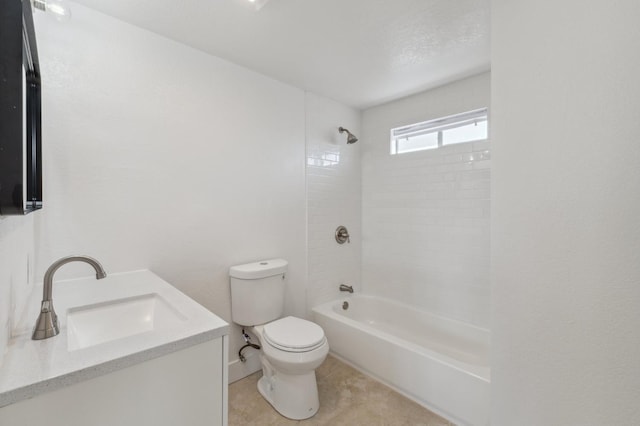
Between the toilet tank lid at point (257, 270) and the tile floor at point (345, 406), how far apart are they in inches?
31.3

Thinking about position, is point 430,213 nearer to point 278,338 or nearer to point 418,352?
point 418,352

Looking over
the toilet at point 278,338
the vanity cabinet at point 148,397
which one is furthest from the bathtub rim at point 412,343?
the vanity cabinet at point 148,397

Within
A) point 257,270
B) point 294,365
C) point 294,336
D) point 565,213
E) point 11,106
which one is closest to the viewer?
point 11,106

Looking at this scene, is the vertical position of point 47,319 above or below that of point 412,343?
above

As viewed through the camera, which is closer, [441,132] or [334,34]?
[334,34]

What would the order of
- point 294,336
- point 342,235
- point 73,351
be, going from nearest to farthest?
point 73,351, point 294,336, point 342,235

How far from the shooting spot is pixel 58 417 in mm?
657

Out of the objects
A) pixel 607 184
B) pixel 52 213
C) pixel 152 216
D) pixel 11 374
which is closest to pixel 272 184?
pixel 152 216

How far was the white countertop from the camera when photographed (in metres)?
0.63

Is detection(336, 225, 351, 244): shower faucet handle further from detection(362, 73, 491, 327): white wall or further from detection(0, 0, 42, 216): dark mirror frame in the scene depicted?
detection(0, 0, 42, 216): dark mirror frame

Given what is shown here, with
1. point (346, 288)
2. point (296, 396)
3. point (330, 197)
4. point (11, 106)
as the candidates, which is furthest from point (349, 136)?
point (11, 106)

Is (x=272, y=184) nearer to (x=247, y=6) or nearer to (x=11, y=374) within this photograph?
(x=247, y=6)

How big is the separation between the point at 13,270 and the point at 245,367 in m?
1.63

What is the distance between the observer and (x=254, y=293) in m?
1.92
